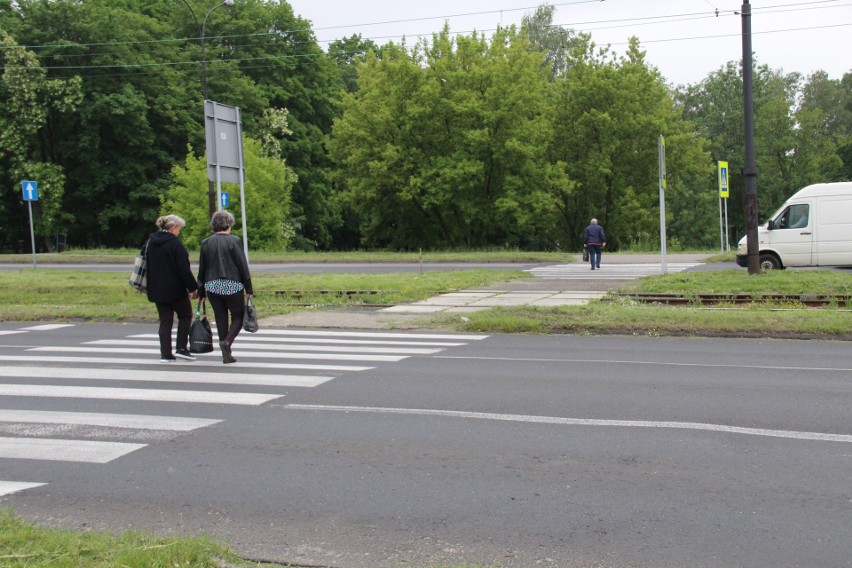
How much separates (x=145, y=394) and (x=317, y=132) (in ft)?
168

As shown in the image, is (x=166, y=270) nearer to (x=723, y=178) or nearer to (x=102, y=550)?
(x=102, y=550)

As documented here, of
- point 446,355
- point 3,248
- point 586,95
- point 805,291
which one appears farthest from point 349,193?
point 446,355

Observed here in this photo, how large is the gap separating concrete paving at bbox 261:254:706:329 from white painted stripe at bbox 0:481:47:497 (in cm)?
896

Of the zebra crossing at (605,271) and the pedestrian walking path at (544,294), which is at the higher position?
the zebra crossing at (605,271)

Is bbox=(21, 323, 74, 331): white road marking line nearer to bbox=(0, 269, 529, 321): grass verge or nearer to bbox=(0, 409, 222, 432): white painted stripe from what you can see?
bbox=(0, 269, 529, 321): grass verge

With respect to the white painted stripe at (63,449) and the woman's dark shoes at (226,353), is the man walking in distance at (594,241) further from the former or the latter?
the white painted stripe at (63,449)

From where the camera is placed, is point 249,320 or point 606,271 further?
point 606,271

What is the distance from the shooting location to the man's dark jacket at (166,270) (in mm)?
9898

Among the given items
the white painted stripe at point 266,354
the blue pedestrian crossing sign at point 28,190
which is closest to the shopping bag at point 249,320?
the white painted stripe at point 266,354

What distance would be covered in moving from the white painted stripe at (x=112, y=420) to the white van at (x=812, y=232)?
61.0ft

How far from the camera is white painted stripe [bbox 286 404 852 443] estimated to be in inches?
251

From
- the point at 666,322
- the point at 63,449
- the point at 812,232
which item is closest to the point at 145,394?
the point at 63,449

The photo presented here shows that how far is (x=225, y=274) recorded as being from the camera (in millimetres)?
9664

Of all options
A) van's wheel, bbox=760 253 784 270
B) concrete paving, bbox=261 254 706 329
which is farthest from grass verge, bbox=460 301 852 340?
van's wheel, bbox=760 253 784 270
